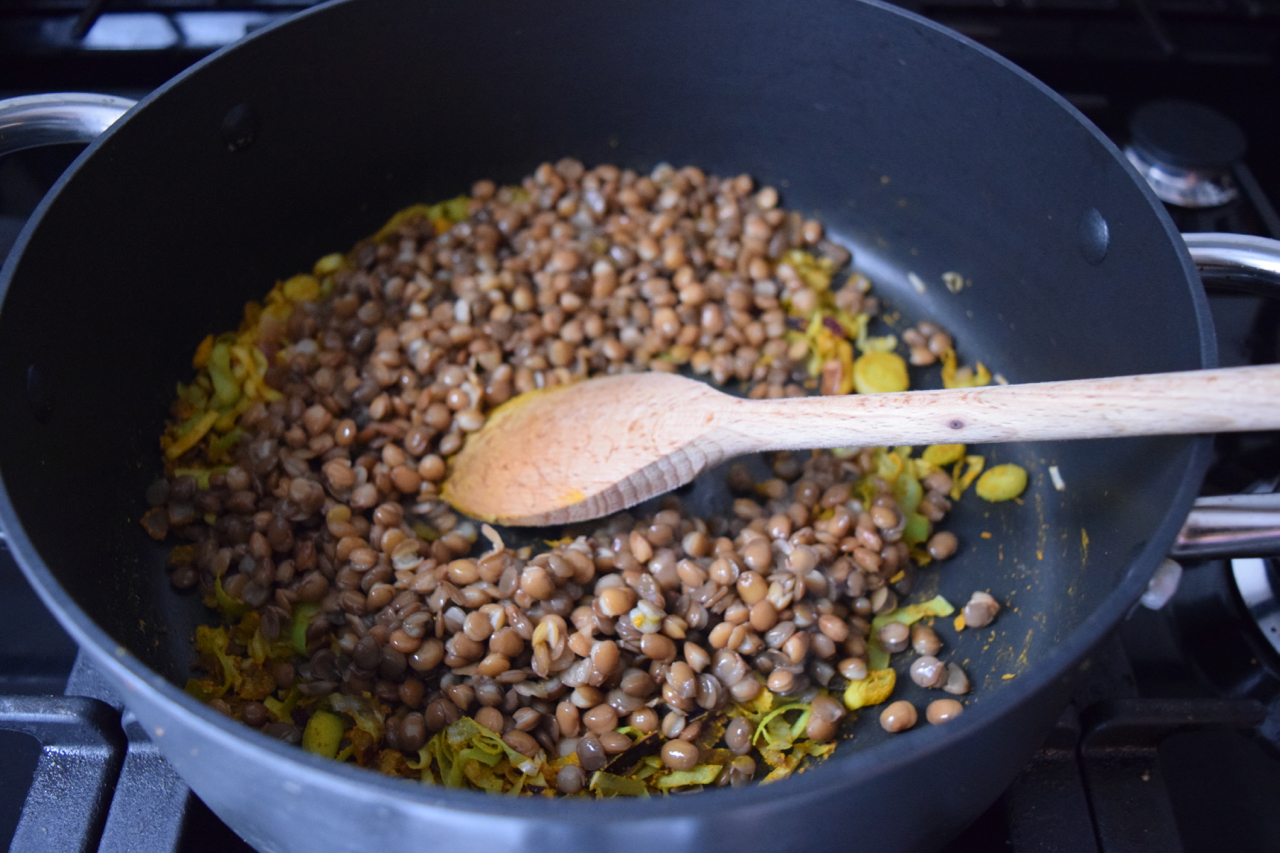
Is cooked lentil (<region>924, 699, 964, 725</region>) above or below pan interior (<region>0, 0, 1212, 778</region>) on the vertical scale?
below

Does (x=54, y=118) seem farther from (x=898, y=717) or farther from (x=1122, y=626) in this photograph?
(x=1122, y=626)

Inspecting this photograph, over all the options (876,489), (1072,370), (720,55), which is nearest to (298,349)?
(720,55)

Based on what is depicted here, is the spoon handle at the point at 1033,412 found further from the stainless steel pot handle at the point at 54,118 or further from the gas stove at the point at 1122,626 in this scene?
the stainless steel pot handle at the point at 54,118

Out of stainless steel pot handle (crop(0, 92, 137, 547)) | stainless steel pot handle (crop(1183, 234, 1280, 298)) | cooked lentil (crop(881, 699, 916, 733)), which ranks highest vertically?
stainless steel pot handle (crop(0, 92, 137, 547))

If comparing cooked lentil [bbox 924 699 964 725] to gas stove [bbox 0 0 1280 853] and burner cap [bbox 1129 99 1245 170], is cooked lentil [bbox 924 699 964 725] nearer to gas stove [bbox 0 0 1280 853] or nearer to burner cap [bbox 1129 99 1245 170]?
gas stove [bbox 0 0 1280 853]

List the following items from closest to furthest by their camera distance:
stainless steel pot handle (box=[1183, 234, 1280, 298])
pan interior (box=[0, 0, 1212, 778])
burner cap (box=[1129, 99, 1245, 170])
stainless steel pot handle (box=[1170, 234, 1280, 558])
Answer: stainless steel pot handle (box=[1170, 234, 1280, 558])
stainless steel pot handle (box=[1183, 234, 1280, 298])
pan interior (box=[0, 0, 1212, 778])
burner cap (box=[1129, 99, 1245, 170])

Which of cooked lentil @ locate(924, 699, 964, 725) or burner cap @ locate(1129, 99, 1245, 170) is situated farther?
burner cap @ locate(1129, 99, 1245, 170)

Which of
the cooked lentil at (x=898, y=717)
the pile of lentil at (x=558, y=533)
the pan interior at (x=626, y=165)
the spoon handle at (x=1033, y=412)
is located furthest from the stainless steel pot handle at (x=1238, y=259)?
the cooked lentil at (x=898, y=717)

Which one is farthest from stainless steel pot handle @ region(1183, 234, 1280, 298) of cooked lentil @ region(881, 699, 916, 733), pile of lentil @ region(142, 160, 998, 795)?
cooked lentil @ region(881, 699, 916, 733)
